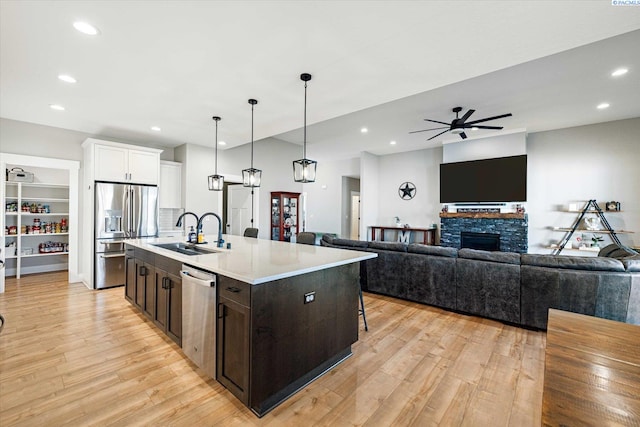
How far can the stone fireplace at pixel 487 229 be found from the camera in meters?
6.26

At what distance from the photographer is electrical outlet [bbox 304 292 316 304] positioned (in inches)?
82.2

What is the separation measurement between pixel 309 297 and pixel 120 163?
4582 millimetres

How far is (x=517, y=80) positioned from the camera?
382cm

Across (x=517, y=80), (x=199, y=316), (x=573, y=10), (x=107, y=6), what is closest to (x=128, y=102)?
(x=107, y=6)

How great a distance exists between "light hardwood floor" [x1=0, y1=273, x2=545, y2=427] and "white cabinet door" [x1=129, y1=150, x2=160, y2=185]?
250 cm

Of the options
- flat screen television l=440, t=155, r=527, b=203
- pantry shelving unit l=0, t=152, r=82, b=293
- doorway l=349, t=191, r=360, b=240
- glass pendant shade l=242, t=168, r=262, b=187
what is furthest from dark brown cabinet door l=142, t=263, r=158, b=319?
doorway l=349, t=191, r=360, b=240

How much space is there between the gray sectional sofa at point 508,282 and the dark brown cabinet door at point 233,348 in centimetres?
263

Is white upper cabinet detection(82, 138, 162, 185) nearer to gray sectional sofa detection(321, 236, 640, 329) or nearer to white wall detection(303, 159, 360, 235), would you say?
gray sectional sofa detection(321, 236, 640, 329)

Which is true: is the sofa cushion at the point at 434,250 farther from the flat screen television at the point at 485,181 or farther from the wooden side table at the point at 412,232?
the wooden side table at the point at 412,232

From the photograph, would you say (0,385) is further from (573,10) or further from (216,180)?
(573,10)

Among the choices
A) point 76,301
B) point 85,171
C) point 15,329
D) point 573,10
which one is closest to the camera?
point 573,10

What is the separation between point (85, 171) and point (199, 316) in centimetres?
451

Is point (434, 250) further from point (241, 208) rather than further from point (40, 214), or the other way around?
point (40, 214)

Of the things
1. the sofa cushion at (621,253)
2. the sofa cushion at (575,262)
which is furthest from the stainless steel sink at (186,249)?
the sofa cushion at (621,253)
